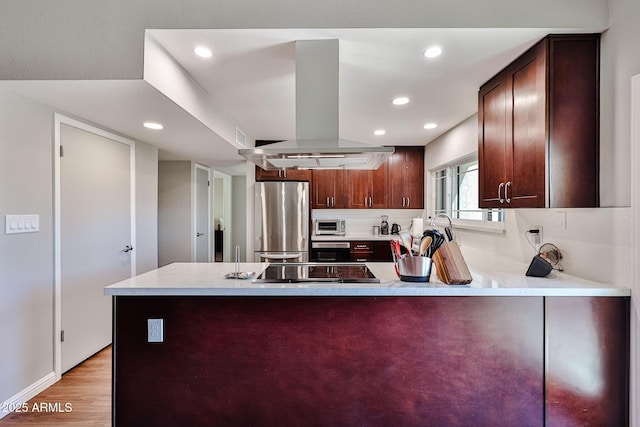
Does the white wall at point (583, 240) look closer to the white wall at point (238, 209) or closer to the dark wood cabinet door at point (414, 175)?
the dark wood cabinet door at point (414, 175)

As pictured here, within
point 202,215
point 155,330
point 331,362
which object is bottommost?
point 331,362

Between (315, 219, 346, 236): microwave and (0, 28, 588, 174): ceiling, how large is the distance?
5.75ft

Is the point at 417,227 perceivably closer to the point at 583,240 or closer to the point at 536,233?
the point at 536,233

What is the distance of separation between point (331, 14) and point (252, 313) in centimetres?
165

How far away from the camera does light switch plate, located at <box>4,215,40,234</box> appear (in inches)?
84.4

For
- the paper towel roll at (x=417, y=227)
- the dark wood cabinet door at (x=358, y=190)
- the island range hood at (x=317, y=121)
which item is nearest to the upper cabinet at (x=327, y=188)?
the dark wood cabinet door at (x=358, y=190)

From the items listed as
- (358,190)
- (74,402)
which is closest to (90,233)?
(74,402)

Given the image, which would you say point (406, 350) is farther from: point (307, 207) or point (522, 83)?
point (307, 207)

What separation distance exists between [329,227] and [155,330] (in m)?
3.33

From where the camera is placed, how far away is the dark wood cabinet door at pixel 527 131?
184 cm

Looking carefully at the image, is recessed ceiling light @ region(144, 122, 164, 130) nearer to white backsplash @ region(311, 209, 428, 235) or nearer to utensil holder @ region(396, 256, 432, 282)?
utensil holder @ region(396, 256, 432, 282)

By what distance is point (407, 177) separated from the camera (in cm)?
488

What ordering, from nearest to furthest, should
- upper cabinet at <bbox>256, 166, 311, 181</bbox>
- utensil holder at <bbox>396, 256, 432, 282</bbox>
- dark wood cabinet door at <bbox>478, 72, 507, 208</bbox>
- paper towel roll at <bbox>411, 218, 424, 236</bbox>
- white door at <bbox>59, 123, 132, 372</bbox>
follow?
utensil holder at <bbox>396, 256, 432, 282</bbox>
dark wood cabinet door at <bbox>478, 72, 507, 208</bbox>
white door at <bbox>59, 123, 132, 372</bbox>
paper towel roll at <bbox>411, 218, 424, 236</bbox>
upper cabinet at <bbox>256, 166, 311, 181</bbox>

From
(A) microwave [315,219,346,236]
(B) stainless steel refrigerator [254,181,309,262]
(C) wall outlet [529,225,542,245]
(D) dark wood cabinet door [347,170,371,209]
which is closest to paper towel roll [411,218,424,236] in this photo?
(D) dark wood cabinet door [347,170,371,209]
